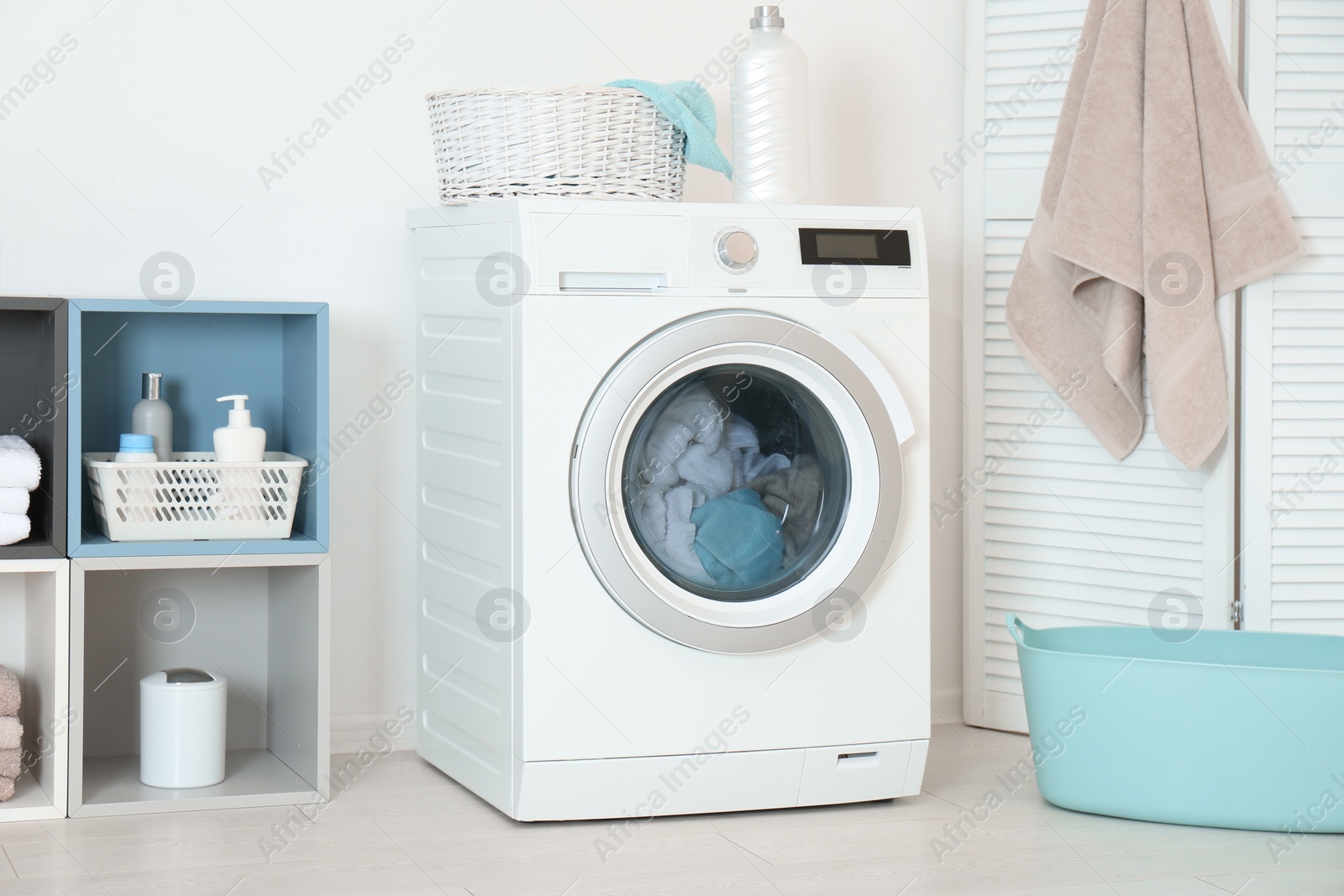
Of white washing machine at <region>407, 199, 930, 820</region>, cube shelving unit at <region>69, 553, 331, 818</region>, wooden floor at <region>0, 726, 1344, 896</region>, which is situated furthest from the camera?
cube shelving unit at <region>69, 553, 331, 818</region>

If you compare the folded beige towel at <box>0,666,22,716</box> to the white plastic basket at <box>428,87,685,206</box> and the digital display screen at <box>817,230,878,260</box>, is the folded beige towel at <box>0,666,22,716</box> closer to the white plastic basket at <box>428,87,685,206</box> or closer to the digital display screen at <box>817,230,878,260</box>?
the white plastic basket at <box>428,87,685,206</box>

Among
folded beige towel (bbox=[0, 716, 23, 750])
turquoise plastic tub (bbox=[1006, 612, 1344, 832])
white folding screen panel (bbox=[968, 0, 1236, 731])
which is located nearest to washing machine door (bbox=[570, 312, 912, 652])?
turquoise plastic tub (bbox=[1006, 612, 1344, 832])

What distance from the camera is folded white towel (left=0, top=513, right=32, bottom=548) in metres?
1.90

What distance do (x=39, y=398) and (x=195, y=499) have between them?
38cm

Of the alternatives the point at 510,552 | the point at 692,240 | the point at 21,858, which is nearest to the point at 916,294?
the point at 692,240

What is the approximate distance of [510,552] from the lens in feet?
6.26

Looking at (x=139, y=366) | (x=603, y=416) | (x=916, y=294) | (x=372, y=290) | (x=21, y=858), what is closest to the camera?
(x=21, y=858)

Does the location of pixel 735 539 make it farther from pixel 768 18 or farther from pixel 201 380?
pixel 201 380

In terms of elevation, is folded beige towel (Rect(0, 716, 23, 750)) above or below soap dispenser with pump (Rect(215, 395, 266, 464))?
below

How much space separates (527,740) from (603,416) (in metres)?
0.48

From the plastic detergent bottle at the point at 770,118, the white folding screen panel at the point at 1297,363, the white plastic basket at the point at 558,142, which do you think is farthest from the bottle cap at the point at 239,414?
the white folding screen panel at the point at 1297,363

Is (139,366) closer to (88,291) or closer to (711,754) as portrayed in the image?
(88,291)

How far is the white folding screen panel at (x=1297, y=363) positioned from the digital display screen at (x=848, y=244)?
733 mm

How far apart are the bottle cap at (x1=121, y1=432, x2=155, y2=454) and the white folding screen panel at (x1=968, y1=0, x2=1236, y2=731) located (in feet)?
4.99
